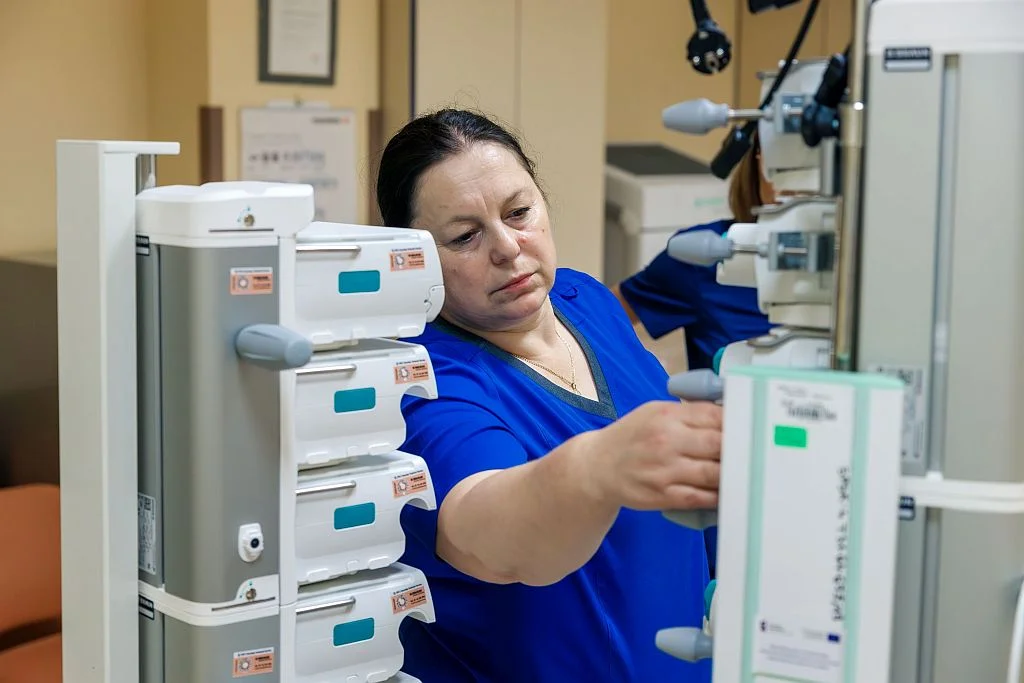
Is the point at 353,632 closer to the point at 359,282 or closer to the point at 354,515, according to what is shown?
the point at 354,515

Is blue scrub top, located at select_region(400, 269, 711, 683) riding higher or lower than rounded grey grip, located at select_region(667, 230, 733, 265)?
lower

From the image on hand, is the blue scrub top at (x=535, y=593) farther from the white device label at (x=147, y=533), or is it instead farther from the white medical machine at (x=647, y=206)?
the white medical machine at (x=647, y=206)

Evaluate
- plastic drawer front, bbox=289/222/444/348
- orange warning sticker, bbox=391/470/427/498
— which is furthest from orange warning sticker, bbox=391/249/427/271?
orange warning sticker, bbox=391/470/427/498

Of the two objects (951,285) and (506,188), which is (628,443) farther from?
(506,188)

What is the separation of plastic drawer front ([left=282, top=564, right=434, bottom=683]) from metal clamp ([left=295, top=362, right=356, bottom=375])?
23cm

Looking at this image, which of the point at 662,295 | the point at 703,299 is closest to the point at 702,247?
the point at 703,299

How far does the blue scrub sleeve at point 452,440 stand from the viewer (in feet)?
4.13

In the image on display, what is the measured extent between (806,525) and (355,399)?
1.60ft

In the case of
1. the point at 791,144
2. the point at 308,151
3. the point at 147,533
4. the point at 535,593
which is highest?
the point at 308,151

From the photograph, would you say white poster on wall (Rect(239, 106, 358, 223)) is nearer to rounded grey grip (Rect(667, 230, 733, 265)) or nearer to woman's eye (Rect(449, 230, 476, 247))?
woman's eye (Rect(449, 230, 476, 247))

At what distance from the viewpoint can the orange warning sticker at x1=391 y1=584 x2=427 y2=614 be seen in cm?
127

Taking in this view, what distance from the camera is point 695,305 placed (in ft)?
8.20

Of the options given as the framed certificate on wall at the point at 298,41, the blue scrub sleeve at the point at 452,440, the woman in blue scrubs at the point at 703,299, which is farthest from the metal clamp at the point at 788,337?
the framed certificate on wall at the point at 298,41

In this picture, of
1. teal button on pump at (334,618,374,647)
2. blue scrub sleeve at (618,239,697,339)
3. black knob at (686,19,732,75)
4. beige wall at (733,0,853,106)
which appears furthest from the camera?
beige wall at (733,0,853,106)
